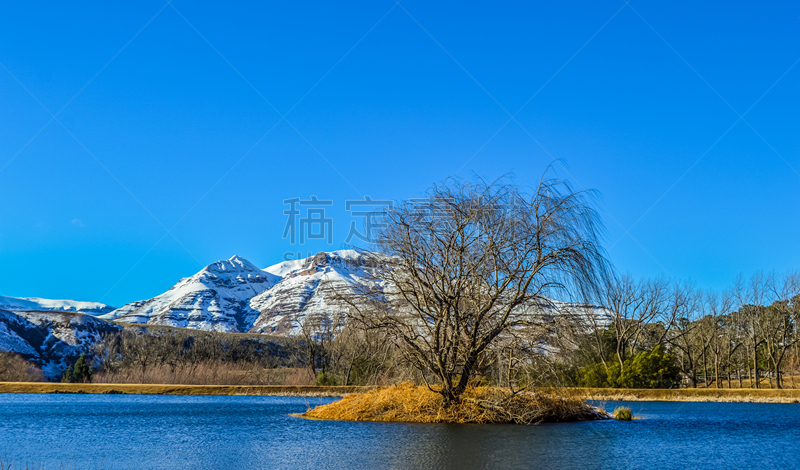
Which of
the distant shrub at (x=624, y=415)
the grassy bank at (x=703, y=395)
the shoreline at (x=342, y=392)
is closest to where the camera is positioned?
the distant shrub at (x=624, y=415)

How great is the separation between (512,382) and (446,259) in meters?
5.00

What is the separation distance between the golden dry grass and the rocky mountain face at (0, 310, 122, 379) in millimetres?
105305

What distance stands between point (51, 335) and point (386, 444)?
132779mm

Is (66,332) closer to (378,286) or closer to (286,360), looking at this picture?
(286,360)

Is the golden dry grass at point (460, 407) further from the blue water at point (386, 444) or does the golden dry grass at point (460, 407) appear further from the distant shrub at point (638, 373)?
the distant shrub at point (638, 373)

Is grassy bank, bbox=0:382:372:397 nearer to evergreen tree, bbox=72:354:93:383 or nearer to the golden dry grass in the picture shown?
evergreen tree, bbox=72:354:93:383

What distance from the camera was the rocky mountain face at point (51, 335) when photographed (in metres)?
113

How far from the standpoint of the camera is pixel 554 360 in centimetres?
2108

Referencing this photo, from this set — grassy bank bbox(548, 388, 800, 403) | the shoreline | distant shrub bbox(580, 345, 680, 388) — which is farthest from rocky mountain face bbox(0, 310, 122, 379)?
grassy bank bbox(548, 388, 800, 403)

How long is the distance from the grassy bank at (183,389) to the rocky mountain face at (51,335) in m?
64.0

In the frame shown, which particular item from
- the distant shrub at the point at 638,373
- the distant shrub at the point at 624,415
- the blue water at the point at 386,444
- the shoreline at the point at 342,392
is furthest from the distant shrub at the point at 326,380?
the distant shrub at the point at 624,415

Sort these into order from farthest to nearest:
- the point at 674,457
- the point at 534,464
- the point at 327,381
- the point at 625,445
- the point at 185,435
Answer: the point at 327,381 < the point at 185,435 < the point at 625,445 < the point at 674,457 < the point at 534,464

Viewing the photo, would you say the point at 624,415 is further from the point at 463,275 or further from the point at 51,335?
the point at 51,335

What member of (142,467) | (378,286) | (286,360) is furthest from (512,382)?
(286,360)
